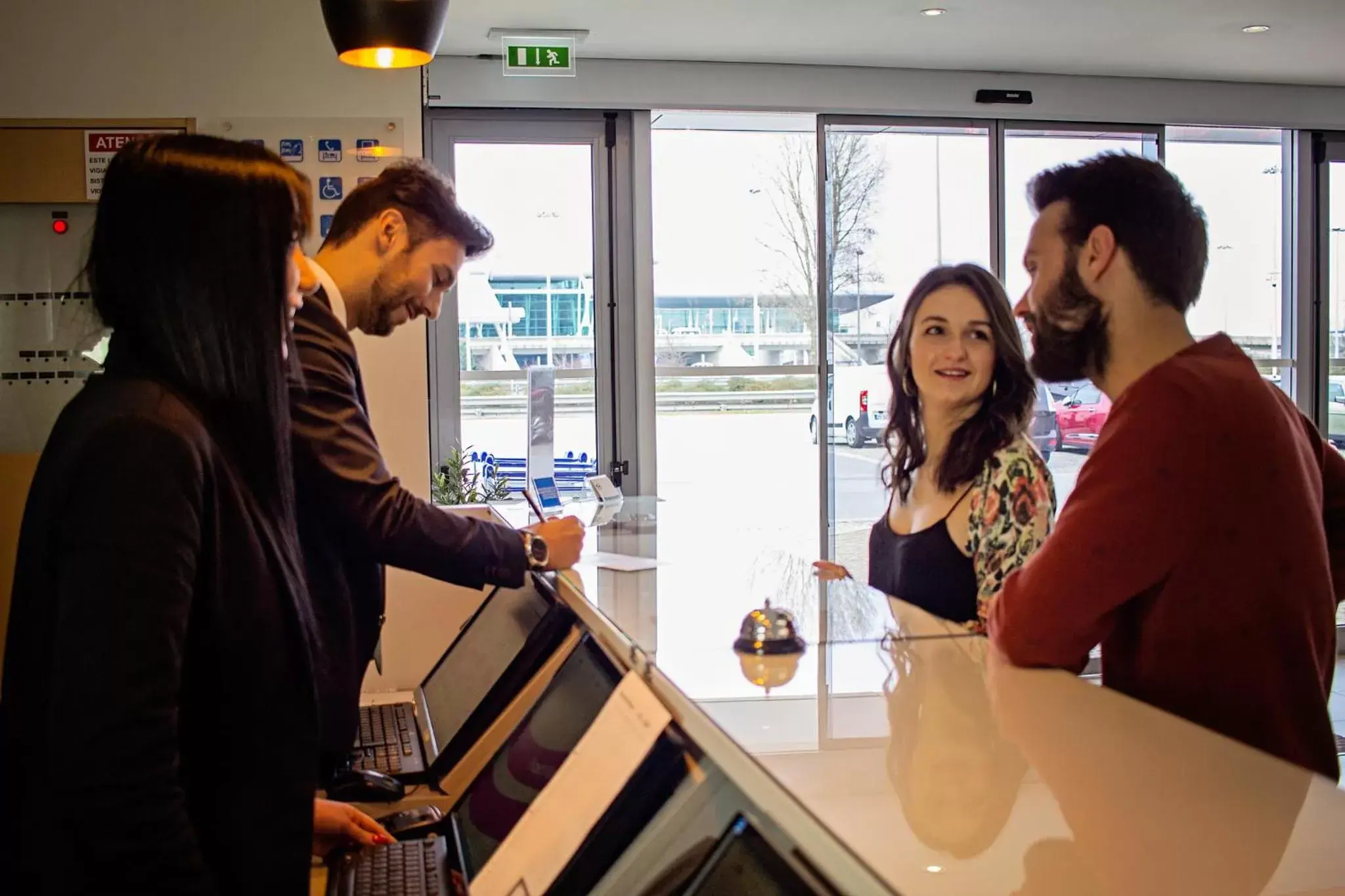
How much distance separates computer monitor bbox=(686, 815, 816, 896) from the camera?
2.85 feet

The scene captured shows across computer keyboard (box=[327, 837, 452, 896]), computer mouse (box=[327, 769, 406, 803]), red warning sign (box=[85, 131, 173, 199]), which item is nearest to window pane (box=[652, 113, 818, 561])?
red warning sign (box=[85, 131, 173, 199])

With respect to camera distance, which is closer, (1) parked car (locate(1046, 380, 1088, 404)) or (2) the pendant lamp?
(2) the pendant lamp

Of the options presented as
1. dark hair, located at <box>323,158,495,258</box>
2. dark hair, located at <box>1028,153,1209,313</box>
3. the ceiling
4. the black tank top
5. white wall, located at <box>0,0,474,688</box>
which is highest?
the ceiling

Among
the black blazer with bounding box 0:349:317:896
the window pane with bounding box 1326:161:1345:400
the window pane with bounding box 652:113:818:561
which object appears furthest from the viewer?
the window pane with bounding box 1326:161:1345:400

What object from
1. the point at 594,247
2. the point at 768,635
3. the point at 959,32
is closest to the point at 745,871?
the point at 768,635

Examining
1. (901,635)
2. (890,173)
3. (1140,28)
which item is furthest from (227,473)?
(890,173)

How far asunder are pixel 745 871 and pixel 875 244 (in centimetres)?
548

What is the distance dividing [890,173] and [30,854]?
5.61 m

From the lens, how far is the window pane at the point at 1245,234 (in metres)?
6.47

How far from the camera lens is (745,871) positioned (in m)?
0.92

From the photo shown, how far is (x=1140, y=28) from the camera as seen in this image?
5.18 meters

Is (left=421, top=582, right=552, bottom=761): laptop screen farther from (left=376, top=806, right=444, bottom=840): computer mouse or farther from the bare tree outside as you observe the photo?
the bare tree outside

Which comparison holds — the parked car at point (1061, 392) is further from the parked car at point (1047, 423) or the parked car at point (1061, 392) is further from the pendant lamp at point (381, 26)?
the pendant lamp at point (381, 26)

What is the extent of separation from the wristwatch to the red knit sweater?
76 cm
